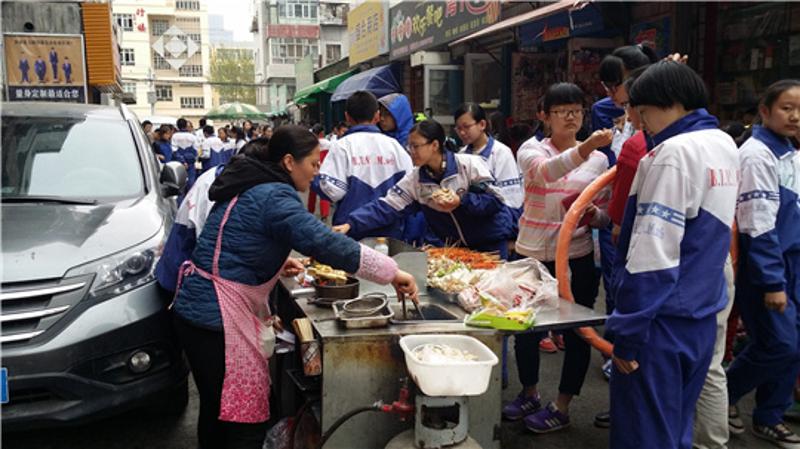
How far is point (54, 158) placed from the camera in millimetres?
4590

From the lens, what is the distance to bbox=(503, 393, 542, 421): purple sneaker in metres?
4.05

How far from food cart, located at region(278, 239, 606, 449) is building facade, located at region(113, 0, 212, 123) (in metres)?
66.8

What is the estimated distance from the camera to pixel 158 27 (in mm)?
74000

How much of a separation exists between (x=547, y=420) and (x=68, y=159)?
12.6 ft

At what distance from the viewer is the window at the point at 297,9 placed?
54344 mm

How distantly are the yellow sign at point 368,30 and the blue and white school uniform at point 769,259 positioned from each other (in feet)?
51.6

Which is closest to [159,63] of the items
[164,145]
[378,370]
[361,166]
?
[164,145]

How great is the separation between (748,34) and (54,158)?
749cm

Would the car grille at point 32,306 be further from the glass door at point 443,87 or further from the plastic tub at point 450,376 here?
the glass door at point 443,87

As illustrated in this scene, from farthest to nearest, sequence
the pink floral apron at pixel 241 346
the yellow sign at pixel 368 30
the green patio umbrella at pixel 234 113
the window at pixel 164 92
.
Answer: the window at pixel 164 92
the green patio umbrella at pixel 234 113
the yellow sign at pixel 368 30
the pink floral apron at pixel 241 346

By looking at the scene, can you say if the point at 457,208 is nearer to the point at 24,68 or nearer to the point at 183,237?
the point at 183,237

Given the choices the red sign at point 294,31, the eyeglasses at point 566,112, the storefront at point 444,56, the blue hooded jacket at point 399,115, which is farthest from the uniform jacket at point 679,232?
the red sign at point 294,31

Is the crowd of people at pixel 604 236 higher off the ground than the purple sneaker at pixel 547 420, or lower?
higher

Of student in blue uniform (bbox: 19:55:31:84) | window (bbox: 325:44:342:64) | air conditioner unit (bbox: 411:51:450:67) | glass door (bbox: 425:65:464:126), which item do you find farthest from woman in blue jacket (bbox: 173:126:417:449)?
window (bbox: 325:44:342:64)
